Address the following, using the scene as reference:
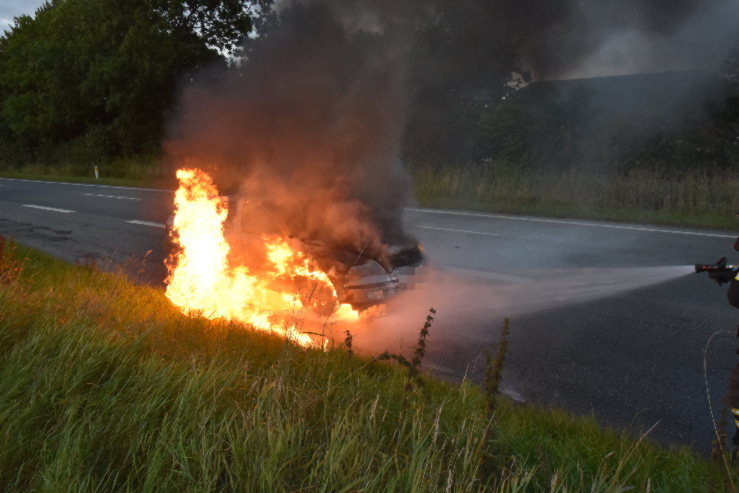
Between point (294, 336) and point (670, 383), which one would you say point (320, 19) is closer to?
point (294, 336)

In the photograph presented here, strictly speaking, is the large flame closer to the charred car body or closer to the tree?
the charred car body

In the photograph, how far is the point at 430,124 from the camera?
19.1 metres

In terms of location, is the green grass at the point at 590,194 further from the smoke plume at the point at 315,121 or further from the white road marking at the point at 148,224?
the smoke plume at the point at 315,121

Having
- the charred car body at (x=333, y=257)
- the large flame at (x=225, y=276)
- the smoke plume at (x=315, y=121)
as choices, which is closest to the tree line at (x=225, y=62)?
the smoke plume at (x=315, y=121)

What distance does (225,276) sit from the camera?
5.86 meters

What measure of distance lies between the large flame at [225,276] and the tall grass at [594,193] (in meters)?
9.39

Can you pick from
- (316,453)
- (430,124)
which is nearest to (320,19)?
(316,453)

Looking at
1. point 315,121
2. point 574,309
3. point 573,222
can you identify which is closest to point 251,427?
point 574,309

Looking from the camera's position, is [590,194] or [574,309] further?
[590,194]

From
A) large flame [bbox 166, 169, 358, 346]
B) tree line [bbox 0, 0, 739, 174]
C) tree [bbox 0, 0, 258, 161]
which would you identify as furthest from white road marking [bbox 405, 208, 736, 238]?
tree [bbox 0, 0, 258, 161]

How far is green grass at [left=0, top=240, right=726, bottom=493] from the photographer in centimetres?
243

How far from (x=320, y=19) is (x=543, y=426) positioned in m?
5.97

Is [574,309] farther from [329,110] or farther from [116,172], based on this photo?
[116,172]

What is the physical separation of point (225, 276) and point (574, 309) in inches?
152
